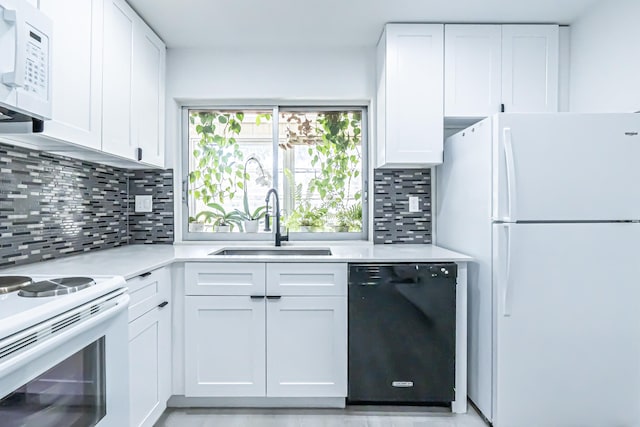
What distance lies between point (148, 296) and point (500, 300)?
5.60 feet

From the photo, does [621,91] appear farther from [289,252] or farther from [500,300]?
[289,252]

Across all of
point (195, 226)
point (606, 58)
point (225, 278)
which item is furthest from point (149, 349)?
point (606, 58)

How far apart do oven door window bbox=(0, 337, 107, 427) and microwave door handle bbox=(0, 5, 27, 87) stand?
0.81 m

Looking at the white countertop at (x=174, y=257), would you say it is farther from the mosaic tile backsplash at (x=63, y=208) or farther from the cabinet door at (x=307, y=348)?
the cabinet door at (x=307, y=348)

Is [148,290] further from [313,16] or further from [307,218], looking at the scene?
[313,16]

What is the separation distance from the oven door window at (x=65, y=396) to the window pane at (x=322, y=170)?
6.04 feet

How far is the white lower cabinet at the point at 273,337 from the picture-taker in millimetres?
2146

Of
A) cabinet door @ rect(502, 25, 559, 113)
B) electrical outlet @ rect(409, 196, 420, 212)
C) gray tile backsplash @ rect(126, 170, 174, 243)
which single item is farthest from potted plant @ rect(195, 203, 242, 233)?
cabinet door @ rect(502, 25, 559, 113)

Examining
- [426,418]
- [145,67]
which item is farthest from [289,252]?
[145,67]

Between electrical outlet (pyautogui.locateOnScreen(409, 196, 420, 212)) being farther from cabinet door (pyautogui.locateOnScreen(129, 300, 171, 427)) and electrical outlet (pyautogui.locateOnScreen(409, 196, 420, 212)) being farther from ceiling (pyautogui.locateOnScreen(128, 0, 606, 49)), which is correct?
cabinet door (pyautogui.locateOnScreen(129, 300, 171, 427))

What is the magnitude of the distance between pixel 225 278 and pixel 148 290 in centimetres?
42

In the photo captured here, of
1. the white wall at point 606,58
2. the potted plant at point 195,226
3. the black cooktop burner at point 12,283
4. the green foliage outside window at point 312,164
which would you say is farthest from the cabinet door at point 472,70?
the black cooktop burner at point 12,283

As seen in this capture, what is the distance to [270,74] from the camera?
9.20 ft

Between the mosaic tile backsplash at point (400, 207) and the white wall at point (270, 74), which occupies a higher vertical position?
the white wall at point (270, 74)
